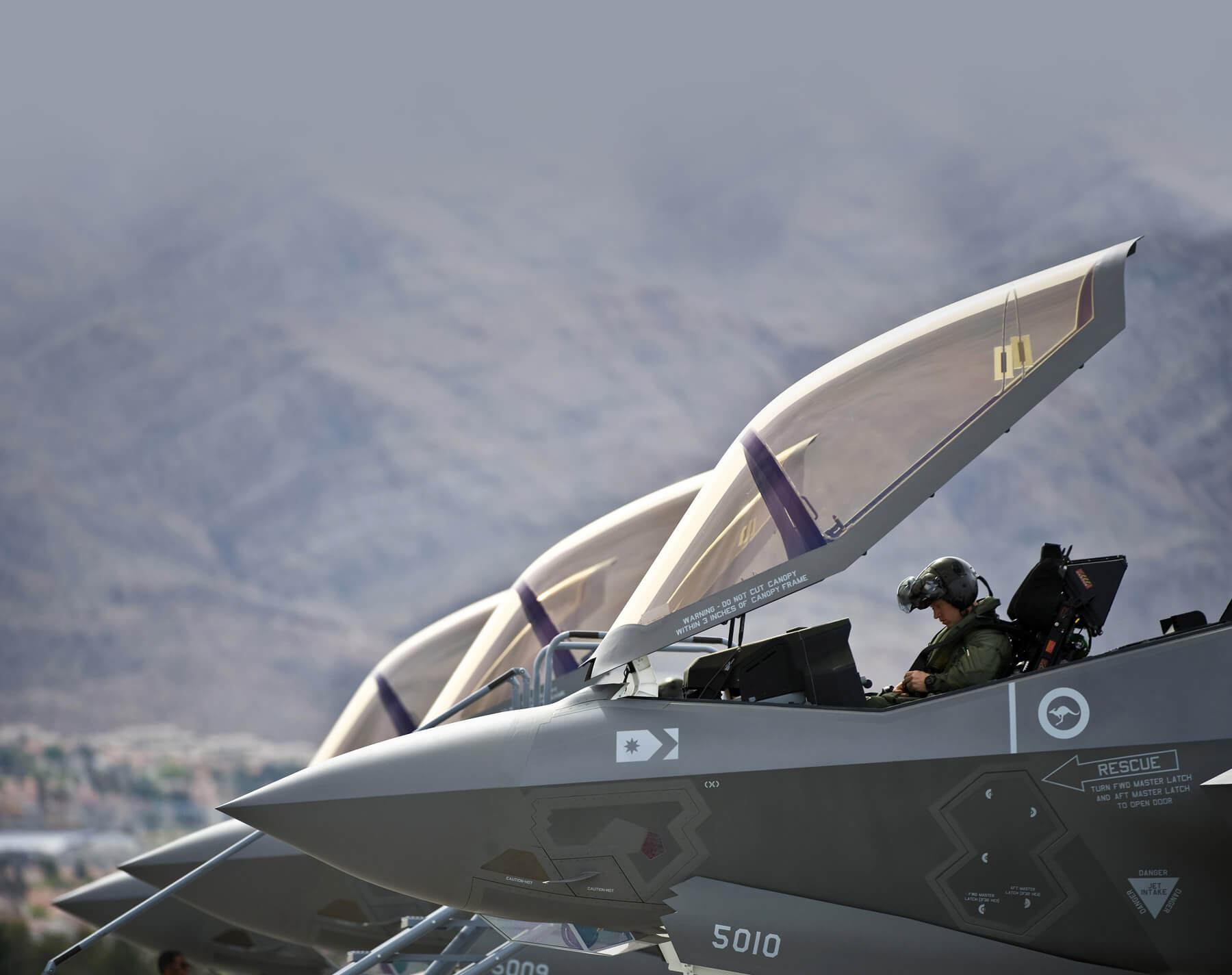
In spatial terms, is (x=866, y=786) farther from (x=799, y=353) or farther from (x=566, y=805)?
(x=799, y=353)

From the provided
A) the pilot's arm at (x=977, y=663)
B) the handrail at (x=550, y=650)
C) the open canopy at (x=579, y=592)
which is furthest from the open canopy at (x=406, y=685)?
the pilot's arm at (x=977, y=663)

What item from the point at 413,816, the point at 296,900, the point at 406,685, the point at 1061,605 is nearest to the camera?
the point at 413,816

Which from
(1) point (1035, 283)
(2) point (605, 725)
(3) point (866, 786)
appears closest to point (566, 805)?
(2) point (605, 725)

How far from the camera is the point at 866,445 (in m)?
4.43

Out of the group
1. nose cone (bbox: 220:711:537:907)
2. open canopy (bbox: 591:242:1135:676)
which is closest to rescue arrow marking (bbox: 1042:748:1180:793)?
open canopy (bbox: 591:242:1135:676)

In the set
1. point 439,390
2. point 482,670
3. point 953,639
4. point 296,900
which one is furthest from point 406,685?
point 439,390

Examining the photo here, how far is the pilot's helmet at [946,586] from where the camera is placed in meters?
5.30

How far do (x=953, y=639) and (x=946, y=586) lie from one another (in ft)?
1.37

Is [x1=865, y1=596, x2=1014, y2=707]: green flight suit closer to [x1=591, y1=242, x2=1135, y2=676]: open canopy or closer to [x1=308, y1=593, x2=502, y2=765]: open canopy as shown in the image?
[x1=591, y1=242, x2=1135, y2=676]: open canopy

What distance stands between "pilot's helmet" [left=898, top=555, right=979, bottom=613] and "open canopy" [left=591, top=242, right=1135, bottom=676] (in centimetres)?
112

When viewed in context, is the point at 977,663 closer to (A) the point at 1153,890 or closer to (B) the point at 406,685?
(A) the point at 1153,890

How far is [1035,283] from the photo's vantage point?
174 inches

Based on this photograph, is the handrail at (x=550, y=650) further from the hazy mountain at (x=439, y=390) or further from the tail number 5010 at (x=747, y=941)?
the hazy mountain at (x=439, y=390)

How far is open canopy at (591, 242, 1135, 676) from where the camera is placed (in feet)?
13.9
